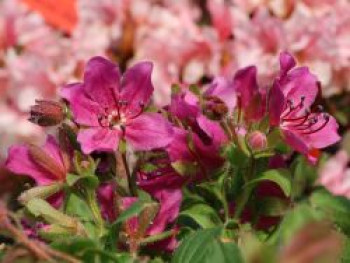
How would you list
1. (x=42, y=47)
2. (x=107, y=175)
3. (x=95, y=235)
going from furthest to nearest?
(x=42, y=47)
(x=107, y=175)
(x=95, y=235)

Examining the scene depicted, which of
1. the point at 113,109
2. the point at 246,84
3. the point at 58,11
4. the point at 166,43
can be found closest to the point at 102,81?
the point at 113,109

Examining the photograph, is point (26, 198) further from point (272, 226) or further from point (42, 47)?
point (42, 47)

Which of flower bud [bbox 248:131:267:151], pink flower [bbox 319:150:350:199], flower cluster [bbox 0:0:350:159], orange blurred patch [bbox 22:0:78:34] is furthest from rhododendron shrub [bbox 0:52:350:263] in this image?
orange blurred patch [bbox 22:0:78:34]

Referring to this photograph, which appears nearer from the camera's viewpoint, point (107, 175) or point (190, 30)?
point (107, 175)

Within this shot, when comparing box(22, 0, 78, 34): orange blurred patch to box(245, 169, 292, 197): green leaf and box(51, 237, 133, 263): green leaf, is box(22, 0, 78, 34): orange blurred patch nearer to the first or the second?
box(245, 169, 292, 197): green leaf

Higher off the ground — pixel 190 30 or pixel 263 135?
pixel 263 135

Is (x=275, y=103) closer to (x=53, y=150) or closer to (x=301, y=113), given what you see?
(x=301, y=113)

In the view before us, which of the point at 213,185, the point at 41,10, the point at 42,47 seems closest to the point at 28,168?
the point at 213,185
